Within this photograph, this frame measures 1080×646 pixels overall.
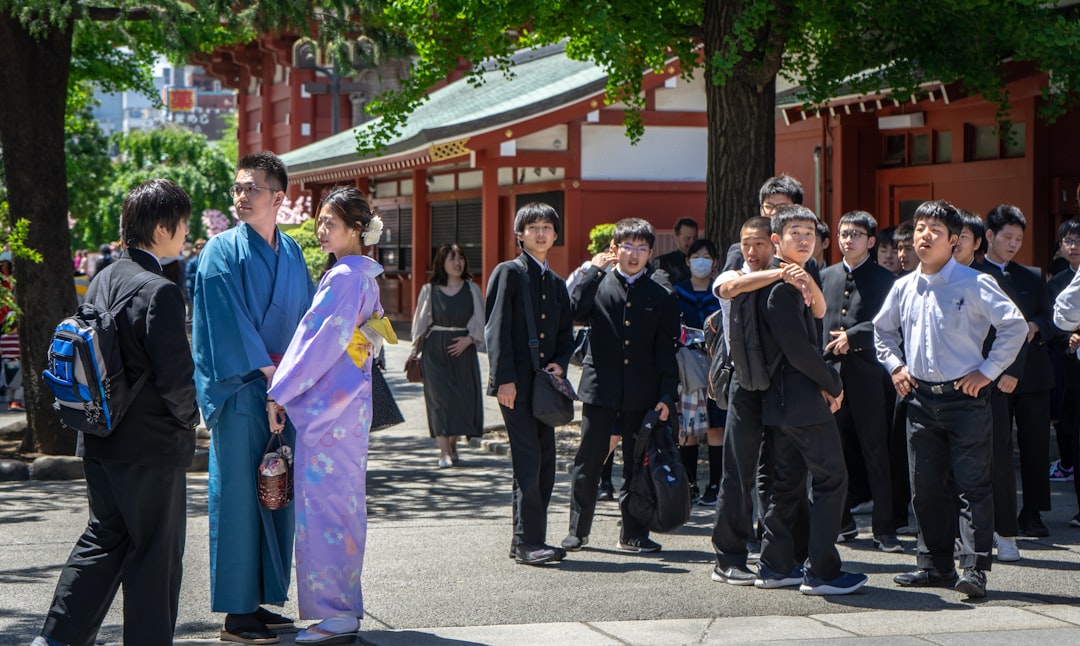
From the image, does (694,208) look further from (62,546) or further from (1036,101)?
(62,546)

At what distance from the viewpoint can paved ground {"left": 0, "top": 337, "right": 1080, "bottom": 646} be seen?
5637 mm

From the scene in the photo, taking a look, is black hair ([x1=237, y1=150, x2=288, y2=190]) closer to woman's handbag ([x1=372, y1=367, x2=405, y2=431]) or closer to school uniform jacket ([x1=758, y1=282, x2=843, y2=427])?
woman's handbag ([x1=372, y1=367, x2=405, y2=431])

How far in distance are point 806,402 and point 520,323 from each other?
1.67m

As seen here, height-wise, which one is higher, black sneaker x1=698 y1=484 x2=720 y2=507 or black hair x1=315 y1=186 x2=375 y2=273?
black hair x1=315 y1=186 x2=375 y2=273

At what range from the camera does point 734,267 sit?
280 inches

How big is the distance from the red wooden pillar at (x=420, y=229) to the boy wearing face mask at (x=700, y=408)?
14958 millimetres

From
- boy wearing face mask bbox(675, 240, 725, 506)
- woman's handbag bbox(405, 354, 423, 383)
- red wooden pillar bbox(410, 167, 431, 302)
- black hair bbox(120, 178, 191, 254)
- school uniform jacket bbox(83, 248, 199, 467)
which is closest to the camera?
school uniform jacket bbox(83, 248, 199, 467)

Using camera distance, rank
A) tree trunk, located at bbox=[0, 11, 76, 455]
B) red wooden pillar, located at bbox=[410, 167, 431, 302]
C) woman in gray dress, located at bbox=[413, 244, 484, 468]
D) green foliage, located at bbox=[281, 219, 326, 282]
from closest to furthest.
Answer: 1. tree trunk, located at bbox=[0, 11, 76, 455]
2. woman in gray dress, located at bbox=[413, 244, 484, 468]
3. green foliage, located at bbox=[281, 219, 326, 282]
4. red wooden pillar, located at bbox=[410, 167, 431, 302]

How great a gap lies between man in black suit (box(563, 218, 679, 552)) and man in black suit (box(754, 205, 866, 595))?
1.02 m

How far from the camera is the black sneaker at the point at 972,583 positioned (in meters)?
6.21

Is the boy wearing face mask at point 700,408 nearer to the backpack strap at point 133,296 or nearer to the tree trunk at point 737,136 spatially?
the tree trunk at point 737,136

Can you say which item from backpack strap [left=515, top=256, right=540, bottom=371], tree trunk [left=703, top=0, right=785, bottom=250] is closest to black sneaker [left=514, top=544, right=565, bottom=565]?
backpack strap [left=515, top=256, right=540, bottom=371]

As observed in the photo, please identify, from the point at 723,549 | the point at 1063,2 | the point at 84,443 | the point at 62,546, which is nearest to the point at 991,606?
the point at 723,549

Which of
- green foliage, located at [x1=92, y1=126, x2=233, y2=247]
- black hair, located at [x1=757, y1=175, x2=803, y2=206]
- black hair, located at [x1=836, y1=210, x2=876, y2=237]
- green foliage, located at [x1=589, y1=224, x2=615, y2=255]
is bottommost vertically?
black hair, located at [x1=836, y1=210, x2=876, y2=237]
